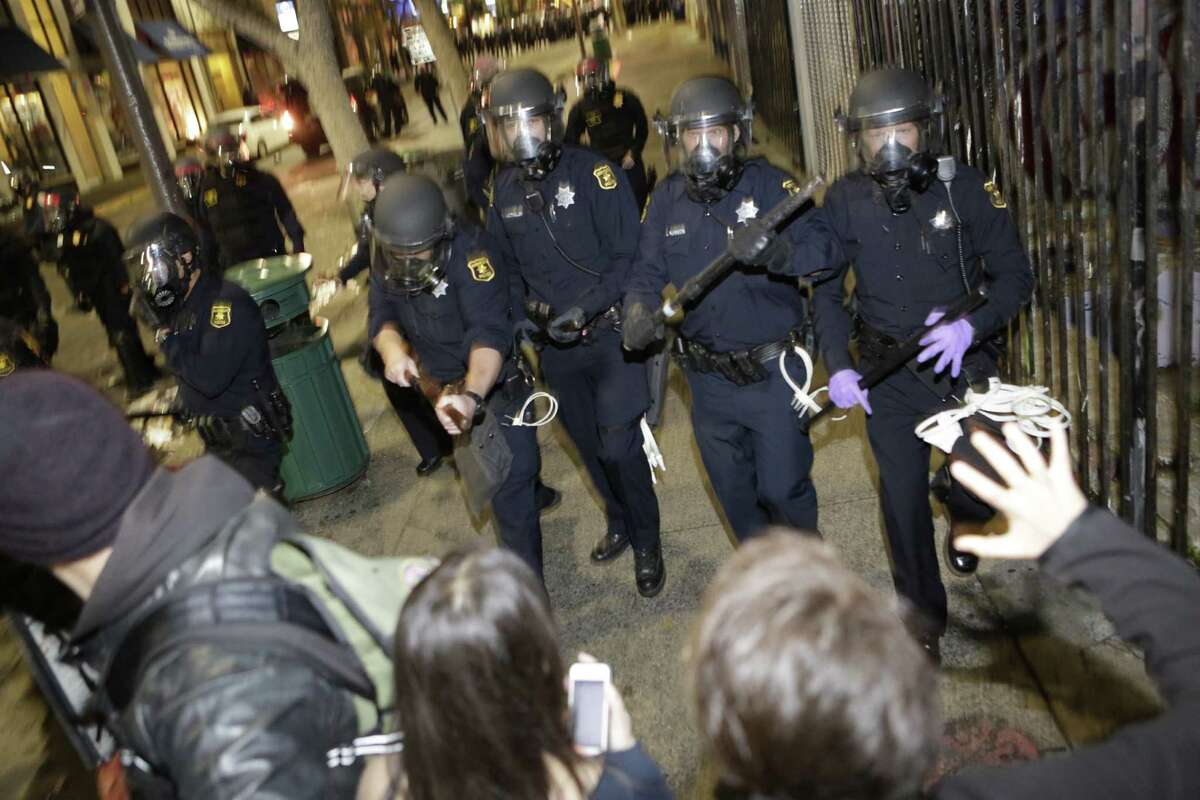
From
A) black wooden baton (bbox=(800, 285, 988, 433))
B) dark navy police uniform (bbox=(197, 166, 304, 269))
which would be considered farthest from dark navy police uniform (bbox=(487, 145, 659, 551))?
dark navy police uniform (bbox=(197, 166, 304, 269))

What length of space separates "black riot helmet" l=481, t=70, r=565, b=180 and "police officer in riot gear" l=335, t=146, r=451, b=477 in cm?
150

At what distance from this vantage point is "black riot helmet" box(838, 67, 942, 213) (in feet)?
10.0

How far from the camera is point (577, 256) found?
13.3ft

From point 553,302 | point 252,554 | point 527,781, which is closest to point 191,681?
point 252,554

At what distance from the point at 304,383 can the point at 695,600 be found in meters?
2.85

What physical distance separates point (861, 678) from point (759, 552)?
23cm

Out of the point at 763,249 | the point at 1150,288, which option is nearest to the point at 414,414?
the point at 763,249

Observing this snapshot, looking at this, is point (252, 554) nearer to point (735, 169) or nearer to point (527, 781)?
point (527, 781)

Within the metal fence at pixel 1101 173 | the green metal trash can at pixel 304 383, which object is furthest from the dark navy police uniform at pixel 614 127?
the metal fence at pixel 1101 173

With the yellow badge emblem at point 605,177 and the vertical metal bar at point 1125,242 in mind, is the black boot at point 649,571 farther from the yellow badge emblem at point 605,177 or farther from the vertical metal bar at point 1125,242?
the vertical metal bar at point 1125,242

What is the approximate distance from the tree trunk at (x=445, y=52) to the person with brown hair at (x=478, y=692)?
14.3 meters

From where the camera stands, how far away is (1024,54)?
373 cm

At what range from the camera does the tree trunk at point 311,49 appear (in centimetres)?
861

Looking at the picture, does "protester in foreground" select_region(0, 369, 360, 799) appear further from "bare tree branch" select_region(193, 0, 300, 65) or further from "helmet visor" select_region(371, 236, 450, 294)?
"bare tree branch" select_region(193, 0, 300, 65)
